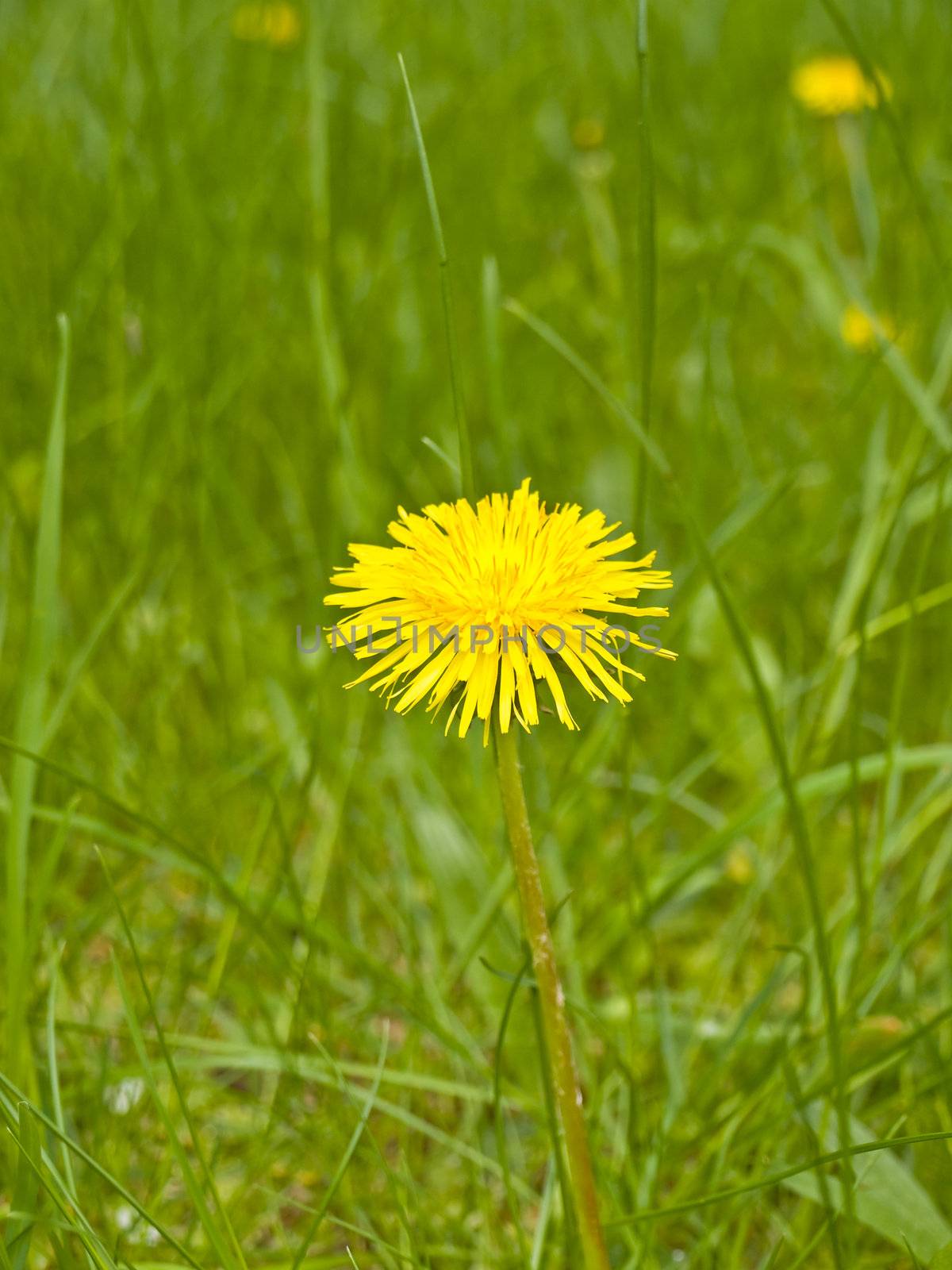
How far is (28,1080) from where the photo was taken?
2.64 ft

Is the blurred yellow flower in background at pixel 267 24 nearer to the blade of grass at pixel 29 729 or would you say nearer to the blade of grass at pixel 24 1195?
the blade of grass at pixel 29 729

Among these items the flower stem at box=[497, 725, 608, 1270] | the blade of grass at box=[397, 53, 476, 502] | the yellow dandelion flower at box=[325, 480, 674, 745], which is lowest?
the flower stem at box=[497, 725, 608, 1270]

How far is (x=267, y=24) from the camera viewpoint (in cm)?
170

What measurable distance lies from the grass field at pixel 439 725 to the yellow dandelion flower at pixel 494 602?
84 millimetres

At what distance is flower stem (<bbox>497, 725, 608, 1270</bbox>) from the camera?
0.59 metres

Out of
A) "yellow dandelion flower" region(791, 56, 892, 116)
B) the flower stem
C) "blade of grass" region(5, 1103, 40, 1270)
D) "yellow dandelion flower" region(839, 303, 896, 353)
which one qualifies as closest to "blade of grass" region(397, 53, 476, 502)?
the flower stem

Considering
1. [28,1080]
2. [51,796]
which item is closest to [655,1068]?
[28,1080]

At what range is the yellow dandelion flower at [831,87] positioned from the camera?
2.36 metres

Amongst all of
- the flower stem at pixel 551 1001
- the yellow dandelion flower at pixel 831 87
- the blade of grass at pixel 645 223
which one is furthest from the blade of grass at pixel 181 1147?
the yellow dandelion flower at pixel 831 87

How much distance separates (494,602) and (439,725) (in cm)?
73

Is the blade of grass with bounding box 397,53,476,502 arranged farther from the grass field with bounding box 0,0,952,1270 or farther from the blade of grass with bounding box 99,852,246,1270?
the blade of grass with bounding box 99,852,246,1270

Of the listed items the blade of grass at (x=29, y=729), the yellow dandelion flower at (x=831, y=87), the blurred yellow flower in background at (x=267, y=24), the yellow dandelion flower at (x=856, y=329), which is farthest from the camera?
the yellow dandelion flower at (x=831, y=87)

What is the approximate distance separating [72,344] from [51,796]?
704 mm

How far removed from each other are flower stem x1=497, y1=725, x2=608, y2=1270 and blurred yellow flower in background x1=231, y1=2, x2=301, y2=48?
52.6 inches
